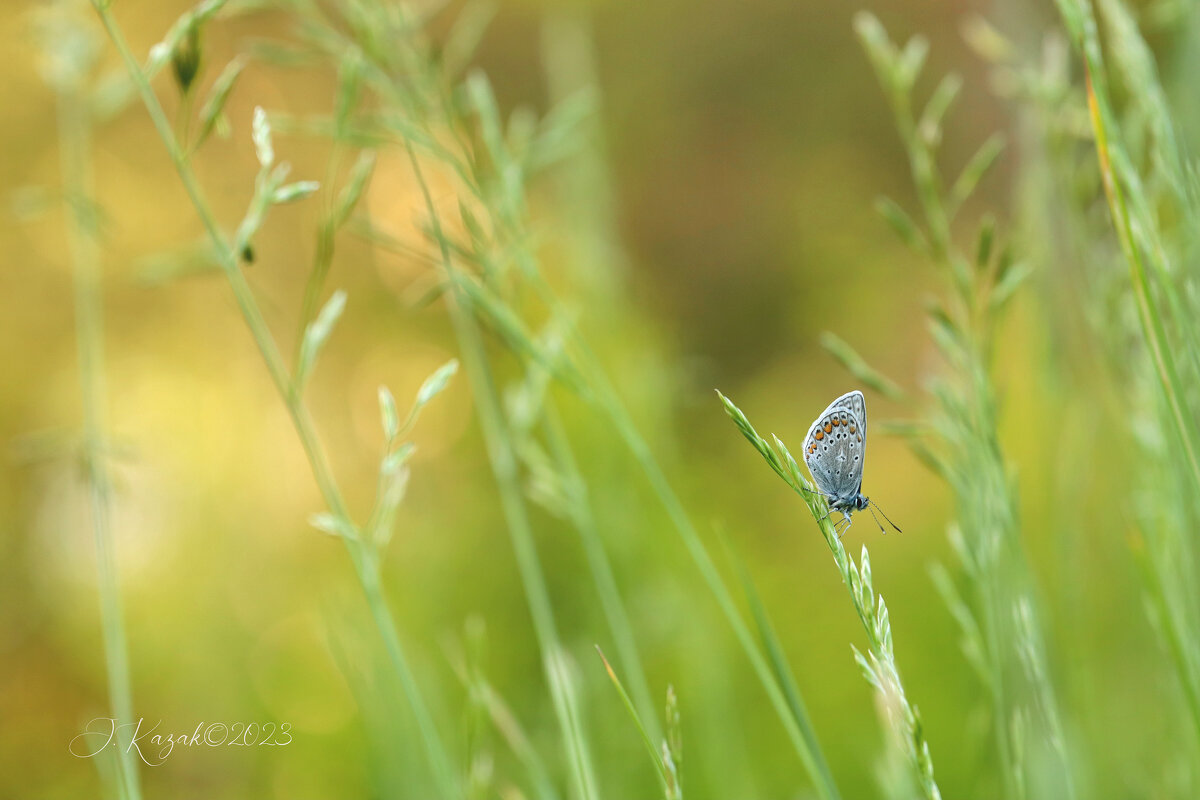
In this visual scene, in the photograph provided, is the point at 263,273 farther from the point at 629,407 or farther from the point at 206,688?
the point at 629,407

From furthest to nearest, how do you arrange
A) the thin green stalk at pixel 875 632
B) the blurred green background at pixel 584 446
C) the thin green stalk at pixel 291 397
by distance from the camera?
1. the blurred green background at pixel 584 446
2. the thin green stalk at pixel 291 397
3. the thin green stalk at pixel 875 632

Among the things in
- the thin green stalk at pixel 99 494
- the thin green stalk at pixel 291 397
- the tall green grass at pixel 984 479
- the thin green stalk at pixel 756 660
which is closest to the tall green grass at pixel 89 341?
the thin green stalk at pixel 99 494

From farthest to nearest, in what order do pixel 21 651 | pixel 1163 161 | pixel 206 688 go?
pixel 21 651
pixel 206 688
pixel 1163 161

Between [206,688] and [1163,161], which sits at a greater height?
[1163,161]

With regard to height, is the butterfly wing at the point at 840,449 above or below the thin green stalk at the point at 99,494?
below

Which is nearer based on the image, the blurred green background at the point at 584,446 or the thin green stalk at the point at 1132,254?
the thin green stalk at the point at 1132,254

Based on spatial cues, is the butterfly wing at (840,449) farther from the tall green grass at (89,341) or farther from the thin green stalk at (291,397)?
the tall green grass at (89,341)

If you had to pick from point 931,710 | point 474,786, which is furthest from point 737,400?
point 474,786

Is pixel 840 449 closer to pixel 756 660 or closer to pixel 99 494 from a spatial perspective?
pixel 756 660
